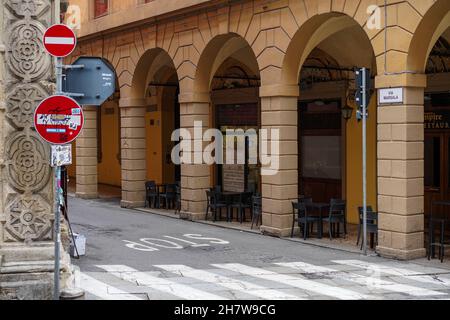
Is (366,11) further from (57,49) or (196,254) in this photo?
(57,49)

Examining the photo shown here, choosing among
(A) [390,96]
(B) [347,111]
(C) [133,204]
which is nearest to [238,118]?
(C) [133,204]

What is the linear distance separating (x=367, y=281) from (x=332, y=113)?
9.19m

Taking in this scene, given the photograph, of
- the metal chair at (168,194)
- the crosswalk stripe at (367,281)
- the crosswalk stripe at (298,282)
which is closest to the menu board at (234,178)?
the metal chair at (168,194)

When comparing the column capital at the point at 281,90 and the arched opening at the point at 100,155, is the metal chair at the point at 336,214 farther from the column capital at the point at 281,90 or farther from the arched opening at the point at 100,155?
the arched opening at the point at 100,155

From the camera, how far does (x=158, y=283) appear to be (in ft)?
38.4

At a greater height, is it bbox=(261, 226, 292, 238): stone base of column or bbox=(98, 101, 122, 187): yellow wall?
bbox=(98, 101, 122, 187): yellow wall

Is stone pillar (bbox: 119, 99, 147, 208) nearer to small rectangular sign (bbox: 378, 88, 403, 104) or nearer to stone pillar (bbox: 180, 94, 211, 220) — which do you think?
stone pillar (bbox: 180, 94, 211, 220)

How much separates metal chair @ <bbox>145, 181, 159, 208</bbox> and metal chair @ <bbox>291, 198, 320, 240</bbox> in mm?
6949

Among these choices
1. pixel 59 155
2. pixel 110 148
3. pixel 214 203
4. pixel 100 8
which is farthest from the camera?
pixel 110 148

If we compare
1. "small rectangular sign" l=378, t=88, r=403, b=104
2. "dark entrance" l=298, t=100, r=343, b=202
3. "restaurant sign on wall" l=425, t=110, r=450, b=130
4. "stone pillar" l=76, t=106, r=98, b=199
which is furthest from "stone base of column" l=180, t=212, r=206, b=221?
"small rectangular sign" l=378, t=88, r=403, b=104

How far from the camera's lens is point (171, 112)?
94.3ft

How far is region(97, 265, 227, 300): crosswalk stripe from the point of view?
10734 millimetres

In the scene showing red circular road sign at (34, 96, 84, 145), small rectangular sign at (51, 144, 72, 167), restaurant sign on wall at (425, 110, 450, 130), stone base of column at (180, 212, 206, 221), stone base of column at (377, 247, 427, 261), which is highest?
restaurant sign on wall at (425, 110, 450, 130)

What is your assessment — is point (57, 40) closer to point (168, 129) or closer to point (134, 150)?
point (134, 150)
